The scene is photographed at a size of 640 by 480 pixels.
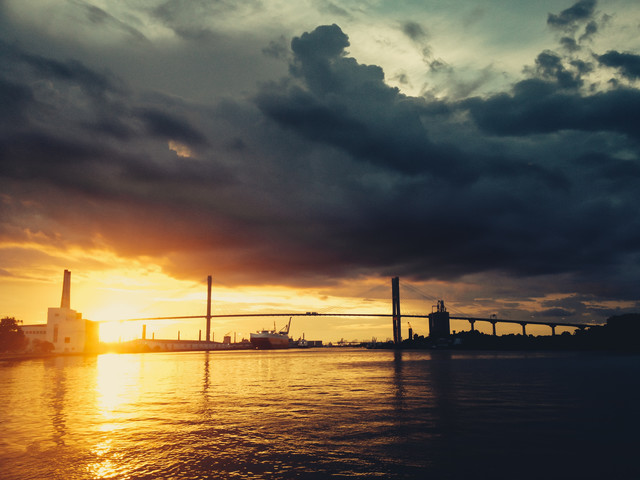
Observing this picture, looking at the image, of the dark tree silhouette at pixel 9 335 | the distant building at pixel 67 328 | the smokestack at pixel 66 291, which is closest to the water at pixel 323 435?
the dark tree silhouette at pixel 9 335

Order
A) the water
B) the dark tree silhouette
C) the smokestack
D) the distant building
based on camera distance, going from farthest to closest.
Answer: the smokestack → the distant building → the dark tree silhouette → the water

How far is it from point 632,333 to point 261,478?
219 meters

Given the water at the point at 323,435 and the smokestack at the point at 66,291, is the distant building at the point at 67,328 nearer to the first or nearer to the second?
the smokestack at the point at 66,291

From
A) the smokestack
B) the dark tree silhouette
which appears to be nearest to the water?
the dark tree silhouette

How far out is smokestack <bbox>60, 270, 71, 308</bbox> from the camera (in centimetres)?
16369

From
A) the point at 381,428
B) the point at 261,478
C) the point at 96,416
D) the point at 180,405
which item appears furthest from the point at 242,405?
the point at 261,478

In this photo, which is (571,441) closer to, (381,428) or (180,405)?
(381,428)

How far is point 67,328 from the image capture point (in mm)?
156875

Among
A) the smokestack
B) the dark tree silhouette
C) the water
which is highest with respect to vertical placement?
the smokestack

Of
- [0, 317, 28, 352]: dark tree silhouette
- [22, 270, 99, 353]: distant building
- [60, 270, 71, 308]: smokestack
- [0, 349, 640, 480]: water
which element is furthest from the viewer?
[60, 270, 71, 308]: smokestack

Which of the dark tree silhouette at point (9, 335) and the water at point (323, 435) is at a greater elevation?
the dark tree silhouette at point (9, 335)

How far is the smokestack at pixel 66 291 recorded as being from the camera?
164 meters

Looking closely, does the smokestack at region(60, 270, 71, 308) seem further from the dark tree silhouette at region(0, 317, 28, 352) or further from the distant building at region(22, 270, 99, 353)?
the dark tree silhouette at region(0, 317, 28, 352)

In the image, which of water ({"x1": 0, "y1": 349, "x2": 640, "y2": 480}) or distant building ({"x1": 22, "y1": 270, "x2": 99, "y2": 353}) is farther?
distant building ({"x1": 22, "y1": 270, "x2": 99, "y2": 353})
